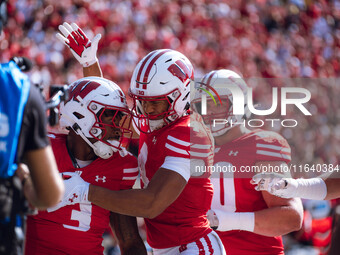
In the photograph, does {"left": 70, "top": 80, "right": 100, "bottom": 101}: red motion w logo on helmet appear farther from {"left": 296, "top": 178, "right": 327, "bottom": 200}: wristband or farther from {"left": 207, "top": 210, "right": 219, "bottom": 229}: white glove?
{"left": 296, "top": 178, "right": 327, "bottom": 200}: wristband

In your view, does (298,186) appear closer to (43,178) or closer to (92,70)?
(92,70)

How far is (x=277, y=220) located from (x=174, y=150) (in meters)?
0.91

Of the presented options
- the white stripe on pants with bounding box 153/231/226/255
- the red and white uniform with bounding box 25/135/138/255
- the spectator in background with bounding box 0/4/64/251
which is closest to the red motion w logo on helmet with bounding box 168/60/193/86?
the red and white uniform with bounding box 25/135/138/255

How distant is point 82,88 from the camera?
311cm

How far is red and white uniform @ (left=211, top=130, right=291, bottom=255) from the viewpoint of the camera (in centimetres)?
352

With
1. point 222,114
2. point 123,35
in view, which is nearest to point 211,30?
point 123,35

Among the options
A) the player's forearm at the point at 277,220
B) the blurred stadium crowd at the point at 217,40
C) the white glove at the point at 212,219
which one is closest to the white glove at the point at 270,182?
the player's forearm at the point at 277,220

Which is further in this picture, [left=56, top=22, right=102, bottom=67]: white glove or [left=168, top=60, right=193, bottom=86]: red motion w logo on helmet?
[left=56, top=22, right=102, bottom=67]: white glove

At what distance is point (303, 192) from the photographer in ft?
10.8

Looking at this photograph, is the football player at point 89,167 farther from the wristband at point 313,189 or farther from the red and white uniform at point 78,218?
the wristband at point 313,189

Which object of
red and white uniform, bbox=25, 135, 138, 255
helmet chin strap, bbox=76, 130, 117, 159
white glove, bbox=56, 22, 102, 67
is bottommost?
red and white uniform, bbox=25, 135, 138, 255

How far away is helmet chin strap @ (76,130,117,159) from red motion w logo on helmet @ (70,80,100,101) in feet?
0.68

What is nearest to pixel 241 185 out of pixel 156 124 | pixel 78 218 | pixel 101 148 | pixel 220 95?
pixel 220 95

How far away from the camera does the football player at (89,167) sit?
2906 mm
